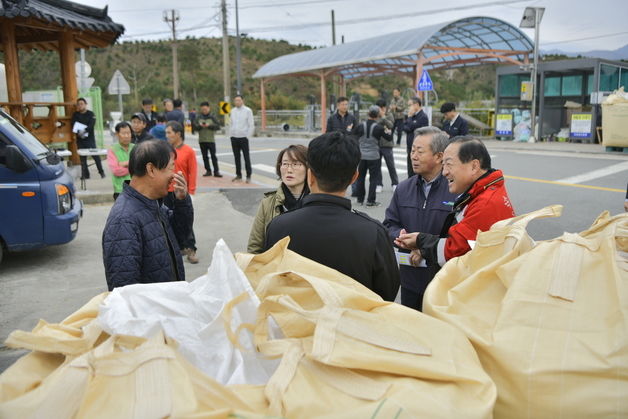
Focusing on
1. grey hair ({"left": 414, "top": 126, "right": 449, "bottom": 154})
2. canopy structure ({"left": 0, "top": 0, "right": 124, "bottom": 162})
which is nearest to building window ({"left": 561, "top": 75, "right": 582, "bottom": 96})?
canopy structure ({"left": 0, "top": 0, "right": 124, "bottom": 162})

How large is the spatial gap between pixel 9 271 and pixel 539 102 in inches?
820

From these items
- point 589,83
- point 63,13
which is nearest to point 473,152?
point 63,13

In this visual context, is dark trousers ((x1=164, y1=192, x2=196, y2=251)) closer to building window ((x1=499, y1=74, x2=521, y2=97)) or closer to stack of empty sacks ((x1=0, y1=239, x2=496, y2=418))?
stack of empty sacks ((x1=0, y1=239, x2=496, y2=418))

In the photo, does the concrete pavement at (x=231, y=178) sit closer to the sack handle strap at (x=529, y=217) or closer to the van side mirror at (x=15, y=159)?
the van side mirror at (x=15, y=159)

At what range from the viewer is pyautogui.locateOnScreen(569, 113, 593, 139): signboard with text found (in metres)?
19.9

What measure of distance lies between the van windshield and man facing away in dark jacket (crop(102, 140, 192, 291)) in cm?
407

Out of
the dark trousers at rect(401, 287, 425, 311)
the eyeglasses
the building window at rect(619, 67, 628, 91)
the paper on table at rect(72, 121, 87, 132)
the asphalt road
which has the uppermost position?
the building window at rect(619, 67, 628, 91)

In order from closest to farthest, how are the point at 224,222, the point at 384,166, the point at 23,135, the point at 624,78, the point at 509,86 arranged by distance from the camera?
the point at 23,135, the point at 224,222, the point at 384,166, the point at 624,78, the point at 509,86

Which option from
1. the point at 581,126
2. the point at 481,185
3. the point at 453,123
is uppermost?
the point at 453,123

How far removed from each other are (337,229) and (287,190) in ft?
4.92

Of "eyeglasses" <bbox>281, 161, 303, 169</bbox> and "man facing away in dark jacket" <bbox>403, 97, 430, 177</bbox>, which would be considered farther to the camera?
"man facing away in dark jacket" <bbox>403, 97, 430, 177</bbox>

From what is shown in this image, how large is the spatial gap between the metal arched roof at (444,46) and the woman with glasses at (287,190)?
65.6 ft

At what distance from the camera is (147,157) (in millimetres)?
3102

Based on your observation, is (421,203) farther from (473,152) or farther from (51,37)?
(51,37)
